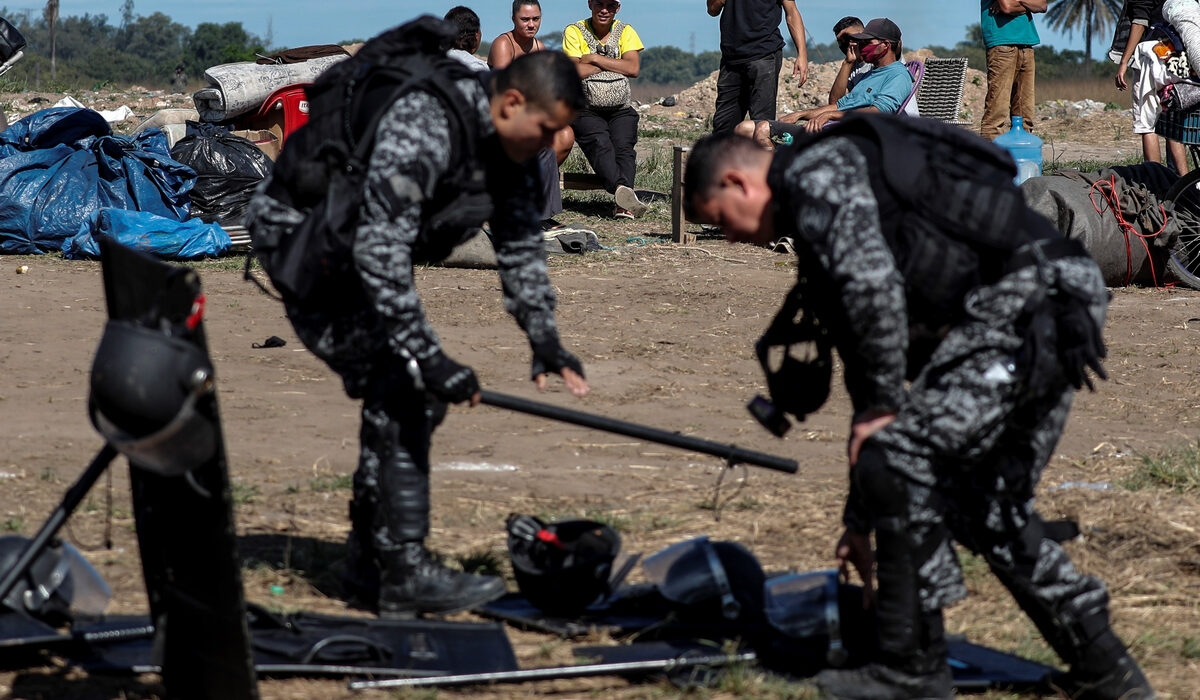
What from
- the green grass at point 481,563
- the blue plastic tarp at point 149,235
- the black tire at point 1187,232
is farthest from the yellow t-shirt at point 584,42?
the green grass at point 481,563

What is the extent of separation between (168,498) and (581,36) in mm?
9660

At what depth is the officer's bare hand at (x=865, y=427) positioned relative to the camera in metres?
3.20

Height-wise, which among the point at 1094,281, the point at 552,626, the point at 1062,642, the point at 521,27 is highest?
the point at 521,27

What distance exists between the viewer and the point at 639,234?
39.4 ft

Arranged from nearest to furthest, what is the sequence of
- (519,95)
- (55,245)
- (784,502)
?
(519,95)
(784,502)
(55,245)

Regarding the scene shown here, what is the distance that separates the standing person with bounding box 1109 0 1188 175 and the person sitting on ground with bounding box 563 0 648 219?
4172 mm

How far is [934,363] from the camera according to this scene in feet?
10.4

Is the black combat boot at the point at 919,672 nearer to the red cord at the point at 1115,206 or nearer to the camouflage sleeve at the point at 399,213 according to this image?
the camouflage sleeve at the point at 399,213

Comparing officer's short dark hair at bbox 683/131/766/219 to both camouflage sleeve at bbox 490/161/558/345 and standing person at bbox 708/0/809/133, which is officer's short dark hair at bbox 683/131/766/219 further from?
standing person at bbox 708/0/809/133

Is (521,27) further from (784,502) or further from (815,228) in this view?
(815,228)

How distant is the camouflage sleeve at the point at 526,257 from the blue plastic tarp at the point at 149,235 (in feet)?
20.6

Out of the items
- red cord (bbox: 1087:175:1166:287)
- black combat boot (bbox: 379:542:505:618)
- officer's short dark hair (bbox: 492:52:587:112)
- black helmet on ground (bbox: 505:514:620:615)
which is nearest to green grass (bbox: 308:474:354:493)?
black helmet on ground (bbox: 505:514:620:615)

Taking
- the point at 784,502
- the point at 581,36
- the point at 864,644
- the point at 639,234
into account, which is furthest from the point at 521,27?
the point at 864,644

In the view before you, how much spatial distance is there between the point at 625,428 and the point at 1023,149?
813 cm
